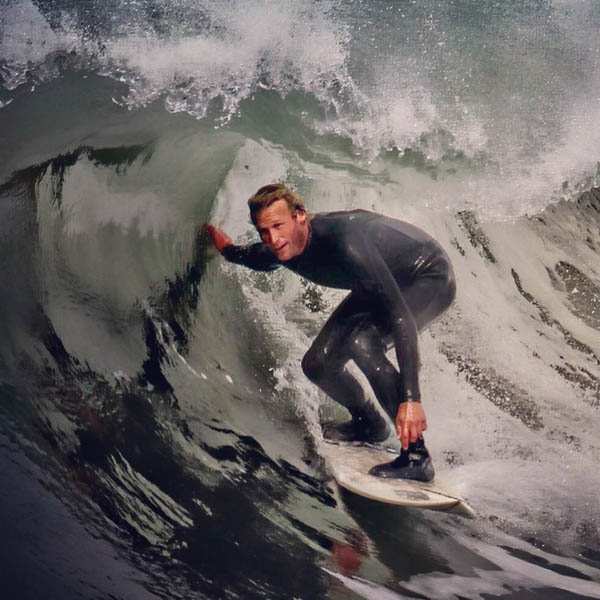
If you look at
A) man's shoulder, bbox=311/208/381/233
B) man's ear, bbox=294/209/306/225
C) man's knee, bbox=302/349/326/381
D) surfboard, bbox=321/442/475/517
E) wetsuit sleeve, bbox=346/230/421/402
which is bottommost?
surfboard, bbox=321/442/475/517

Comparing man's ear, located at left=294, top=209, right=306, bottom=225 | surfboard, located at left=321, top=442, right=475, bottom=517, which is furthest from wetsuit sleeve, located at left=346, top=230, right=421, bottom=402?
surfboard, located at left=321, top=442, right=475, bottom=517

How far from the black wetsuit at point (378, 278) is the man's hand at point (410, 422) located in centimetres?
2

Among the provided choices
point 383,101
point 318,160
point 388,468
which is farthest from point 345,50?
point 388,468

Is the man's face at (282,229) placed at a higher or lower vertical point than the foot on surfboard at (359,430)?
higher

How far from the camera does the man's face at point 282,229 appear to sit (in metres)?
1.89

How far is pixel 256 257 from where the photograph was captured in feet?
6.30

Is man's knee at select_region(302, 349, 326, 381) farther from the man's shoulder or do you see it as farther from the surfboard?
the man's shoulder

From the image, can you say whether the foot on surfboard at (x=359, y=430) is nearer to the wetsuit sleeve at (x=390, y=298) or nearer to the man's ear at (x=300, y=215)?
the wetsuit sleeve at (x=390, y=298)

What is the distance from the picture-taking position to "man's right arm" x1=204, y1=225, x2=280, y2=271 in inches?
75.5

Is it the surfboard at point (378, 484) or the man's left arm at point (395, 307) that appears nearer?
the man's left arm at point (395, 307)

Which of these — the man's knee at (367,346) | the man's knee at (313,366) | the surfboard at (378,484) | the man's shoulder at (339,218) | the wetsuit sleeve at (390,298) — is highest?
the man's shoulder at (339,218)

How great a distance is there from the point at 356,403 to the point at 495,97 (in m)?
0.84

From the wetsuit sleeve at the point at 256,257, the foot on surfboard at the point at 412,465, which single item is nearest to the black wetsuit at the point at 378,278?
the wetsuit sleeve at the point at 256,257

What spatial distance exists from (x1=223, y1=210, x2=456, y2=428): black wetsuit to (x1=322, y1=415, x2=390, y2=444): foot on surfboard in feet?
0.29
